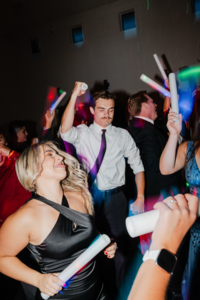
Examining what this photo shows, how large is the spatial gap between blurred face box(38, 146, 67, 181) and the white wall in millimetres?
6042

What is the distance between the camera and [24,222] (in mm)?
1117

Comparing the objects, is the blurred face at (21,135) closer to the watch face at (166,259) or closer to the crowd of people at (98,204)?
the crowd of people at (98,204)

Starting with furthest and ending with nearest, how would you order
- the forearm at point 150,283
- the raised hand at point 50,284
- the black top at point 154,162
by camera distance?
the black top at point 154,162
the raised hand at point 50,284
the forearm at point 150,283

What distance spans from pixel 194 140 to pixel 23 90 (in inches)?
354

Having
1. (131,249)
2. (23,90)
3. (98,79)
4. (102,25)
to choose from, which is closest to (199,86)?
(98,79)

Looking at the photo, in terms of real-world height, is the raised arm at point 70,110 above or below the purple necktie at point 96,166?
above

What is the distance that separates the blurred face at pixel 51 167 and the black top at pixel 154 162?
1289 millimetres

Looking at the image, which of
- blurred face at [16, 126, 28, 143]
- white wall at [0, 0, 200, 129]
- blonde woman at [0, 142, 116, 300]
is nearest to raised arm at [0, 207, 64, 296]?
blonde woman at [0, 142, 116, 300]

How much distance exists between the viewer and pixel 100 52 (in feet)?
23.6

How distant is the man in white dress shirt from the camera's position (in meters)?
2.24

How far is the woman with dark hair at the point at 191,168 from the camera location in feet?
4.07

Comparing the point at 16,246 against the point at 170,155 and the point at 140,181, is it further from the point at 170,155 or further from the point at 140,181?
the point at 140,181

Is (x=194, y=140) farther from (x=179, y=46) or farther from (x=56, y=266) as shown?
(x=179, y=46)

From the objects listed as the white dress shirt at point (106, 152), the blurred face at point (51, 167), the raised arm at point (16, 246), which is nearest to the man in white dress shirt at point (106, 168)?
the white dress shirt at point (106, 152)
